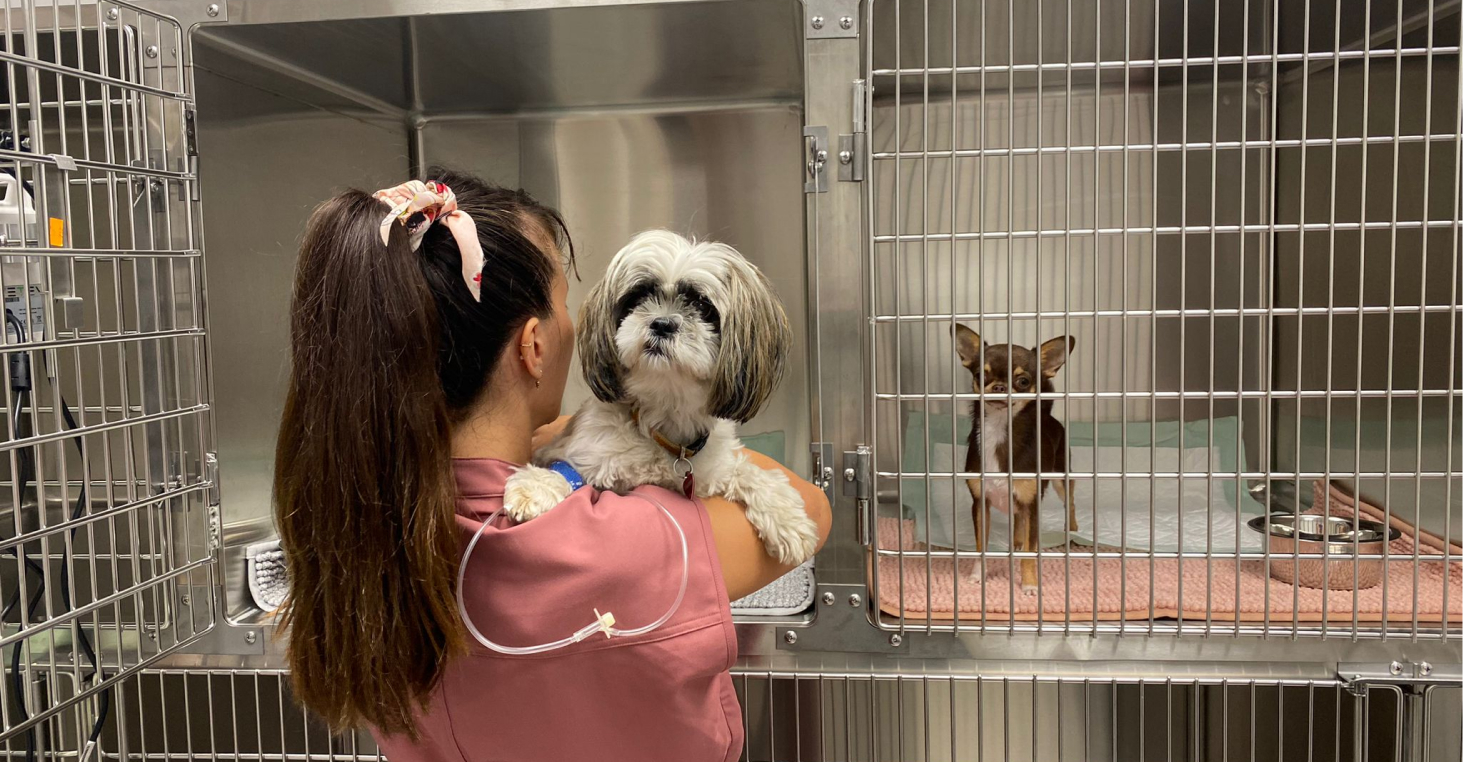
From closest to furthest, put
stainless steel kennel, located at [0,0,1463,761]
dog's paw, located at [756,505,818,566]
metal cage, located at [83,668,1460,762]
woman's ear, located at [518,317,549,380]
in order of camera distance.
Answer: woman's ear, located at [518,317,549,380] < dog's paw, located at [756,505,818,566] < stainless steel kennel, located at [0,0,1463,761] < metal cage, located at [83,668,1460,762]

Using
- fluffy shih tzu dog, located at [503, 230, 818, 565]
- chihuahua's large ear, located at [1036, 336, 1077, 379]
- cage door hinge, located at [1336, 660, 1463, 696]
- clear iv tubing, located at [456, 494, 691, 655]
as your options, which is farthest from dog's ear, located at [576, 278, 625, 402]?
Result: cage door hinge, located at [1336, 660, 1463, 696]

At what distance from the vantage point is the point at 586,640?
2.89 ft

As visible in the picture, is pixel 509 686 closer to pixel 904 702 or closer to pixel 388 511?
pixel 388 511

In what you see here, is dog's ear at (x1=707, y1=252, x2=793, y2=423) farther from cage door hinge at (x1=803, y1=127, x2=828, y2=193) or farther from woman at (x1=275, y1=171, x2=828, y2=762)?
cage door hinge at (x1=803, y1=127, x2=828, y2=193)

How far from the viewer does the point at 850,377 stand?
4.19 ft

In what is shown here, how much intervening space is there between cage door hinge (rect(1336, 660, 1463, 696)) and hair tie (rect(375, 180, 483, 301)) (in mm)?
1323

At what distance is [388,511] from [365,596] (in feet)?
0.29

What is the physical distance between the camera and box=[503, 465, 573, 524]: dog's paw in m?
0.93

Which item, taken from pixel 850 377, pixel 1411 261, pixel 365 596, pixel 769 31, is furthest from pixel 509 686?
pixel 1411 261

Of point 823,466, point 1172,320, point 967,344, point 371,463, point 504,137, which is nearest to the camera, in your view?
point 371,463

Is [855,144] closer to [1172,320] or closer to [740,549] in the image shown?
[740,549]

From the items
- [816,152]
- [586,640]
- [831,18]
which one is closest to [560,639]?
[586,640]

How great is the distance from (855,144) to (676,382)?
455 millimetres

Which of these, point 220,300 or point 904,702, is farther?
point 220,300
